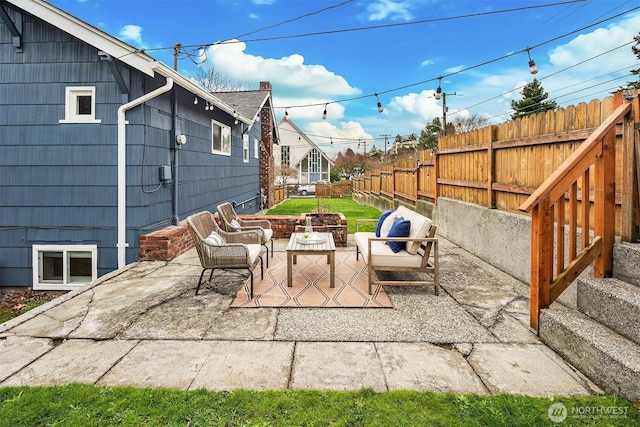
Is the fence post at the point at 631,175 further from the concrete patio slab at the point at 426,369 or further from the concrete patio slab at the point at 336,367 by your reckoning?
the concrete patio slab at the point at 336,367

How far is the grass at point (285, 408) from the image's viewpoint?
202 centimetres

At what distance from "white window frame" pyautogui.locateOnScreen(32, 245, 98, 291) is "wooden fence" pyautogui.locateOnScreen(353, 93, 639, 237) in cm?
678

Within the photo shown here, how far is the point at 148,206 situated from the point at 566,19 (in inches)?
372

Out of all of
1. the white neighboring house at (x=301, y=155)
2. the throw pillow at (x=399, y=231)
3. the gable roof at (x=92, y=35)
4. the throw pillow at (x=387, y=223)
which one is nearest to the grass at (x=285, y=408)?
the throw pillow at (x=399, y=231)

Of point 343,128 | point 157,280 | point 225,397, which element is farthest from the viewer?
point 343,128

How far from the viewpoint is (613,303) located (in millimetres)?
2662

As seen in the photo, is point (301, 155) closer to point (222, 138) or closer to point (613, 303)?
point (222, 138)

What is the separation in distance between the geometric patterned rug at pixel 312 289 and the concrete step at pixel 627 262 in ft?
6.74

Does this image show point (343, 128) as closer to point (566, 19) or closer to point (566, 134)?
point (566, 19)

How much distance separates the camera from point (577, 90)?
17.0 metres

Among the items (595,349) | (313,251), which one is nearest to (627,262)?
(595,349)

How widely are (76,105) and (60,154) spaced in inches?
34.2

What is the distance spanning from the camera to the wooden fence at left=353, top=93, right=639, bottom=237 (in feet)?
12.7

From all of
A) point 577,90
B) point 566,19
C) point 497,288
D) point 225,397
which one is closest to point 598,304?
point 497,288
